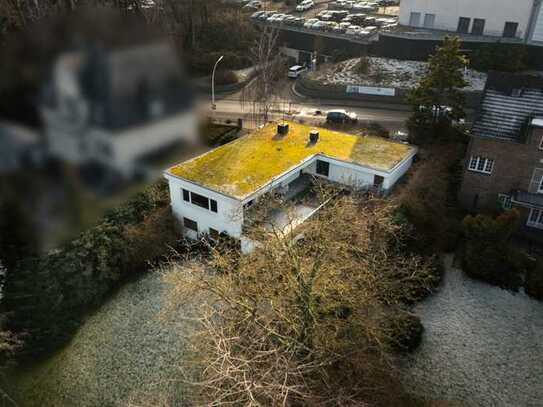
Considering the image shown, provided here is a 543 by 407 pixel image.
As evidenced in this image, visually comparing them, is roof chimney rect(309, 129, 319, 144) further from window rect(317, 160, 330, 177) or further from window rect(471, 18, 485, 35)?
window rect(471, 18, 485, 35)

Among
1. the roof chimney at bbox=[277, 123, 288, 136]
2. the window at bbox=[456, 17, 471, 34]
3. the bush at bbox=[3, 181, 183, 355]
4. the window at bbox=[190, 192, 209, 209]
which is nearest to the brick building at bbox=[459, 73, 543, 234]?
the roof chimney at bbox=[277, 123, 288, 136]

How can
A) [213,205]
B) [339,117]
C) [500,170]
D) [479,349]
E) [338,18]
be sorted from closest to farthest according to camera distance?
[479,349], [213,205], [500,170], [339,117], [338,18]

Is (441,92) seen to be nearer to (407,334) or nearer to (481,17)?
(407,334)

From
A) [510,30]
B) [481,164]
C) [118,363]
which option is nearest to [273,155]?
[481,164]

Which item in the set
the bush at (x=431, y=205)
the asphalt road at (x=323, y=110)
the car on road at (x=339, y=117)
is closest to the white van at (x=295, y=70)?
the asphalt road at (x=323, y=110)

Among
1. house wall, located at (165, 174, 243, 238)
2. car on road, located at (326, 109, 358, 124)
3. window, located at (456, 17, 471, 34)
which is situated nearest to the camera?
house wall, located at (165, 174, 243, 238)

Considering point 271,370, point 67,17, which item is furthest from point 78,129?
point 271,370
